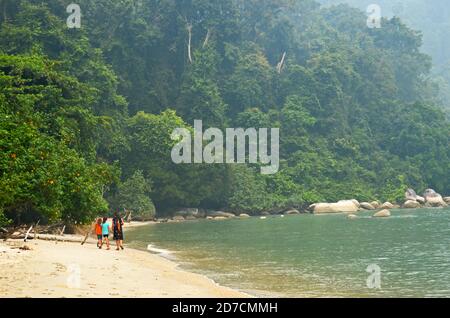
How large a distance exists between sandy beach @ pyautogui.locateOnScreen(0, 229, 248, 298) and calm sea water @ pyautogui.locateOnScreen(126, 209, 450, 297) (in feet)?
4.87

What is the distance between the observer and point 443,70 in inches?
4803

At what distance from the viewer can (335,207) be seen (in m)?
58.5

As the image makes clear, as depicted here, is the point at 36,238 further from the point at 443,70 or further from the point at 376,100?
the point at 443,70

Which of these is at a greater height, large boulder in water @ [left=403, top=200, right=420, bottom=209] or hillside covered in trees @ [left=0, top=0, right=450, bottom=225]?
hillside covered in trees @ [left=0, top=0, right=450, bottom=225]

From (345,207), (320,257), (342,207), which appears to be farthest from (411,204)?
(320,257)

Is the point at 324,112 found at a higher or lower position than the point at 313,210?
higher

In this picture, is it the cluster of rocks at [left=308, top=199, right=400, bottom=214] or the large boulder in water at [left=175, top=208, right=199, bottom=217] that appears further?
the cluster of rocks at [left=308, top=199, right=400, bottom=214]

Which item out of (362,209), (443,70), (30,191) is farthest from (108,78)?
(443,70)

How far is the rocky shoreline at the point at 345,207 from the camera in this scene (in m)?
56.0

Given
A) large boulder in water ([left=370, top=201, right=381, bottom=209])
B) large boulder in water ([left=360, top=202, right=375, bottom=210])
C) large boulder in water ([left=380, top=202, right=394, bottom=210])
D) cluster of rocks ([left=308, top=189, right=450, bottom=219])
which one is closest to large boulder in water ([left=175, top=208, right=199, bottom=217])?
cluster of rocks ([left=308, top=189, right=450, bottom=219])

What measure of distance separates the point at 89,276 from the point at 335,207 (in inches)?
1821

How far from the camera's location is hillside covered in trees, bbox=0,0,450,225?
49906 mm

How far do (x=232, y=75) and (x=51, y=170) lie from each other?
159 feet

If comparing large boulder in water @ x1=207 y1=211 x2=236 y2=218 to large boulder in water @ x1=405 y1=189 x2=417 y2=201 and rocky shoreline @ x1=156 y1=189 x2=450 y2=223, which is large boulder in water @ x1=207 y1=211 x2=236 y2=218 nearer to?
rocky shoreline @ x1=156 y1=189 x2=450 y2=223
